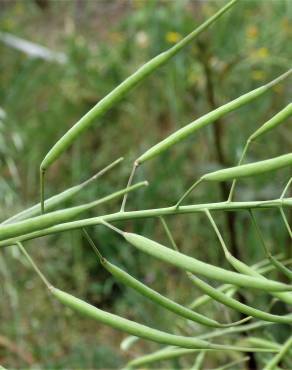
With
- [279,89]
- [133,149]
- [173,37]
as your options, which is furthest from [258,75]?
[133,149]

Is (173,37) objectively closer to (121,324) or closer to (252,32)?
(252,32)

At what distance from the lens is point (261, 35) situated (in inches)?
86.4

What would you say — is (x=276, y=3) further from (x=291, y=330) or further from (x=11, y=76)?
(x=11, y=76)

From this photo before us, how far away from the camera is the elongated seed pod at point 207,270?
395mm

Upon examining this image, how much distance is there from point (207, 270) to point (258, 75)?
1.79 m

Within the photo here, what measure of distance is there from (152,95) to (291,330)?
1.42m

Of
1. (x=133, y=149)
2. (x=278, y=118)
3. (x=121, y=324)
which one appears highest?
(x=133, y=149)

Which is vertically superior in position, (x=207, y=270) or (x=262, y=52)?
(x=262, y=52)

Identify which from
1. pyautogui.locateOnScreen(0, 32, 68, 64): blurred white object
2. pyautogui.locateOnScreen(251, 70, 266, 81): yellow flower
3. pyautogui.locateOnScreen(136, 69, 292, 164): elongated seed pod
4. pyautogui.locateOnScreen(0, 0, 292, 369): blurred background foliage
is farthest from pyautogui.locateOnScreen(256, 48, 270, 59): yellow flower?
pyautogui.locateOnScreen(136, 69, 292, 164): elongated seed pod

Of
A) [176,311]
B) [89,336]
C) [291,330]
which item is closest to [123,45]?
[89,336]

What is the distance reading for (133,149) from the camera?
8.61 feet

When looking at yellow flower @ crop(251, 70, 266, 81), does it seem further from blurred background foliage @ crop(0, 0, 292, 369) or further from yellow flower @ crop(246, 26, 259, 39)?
yellow flower @ crop(246, 26, 259, 39)

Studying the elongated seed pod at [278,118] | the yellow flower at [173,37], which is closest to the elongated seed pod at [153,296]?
the elongated seed pod at [278,118]

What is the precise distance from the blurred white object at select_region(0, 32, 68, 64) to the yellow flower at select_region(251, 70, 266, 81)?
929 millimetres
